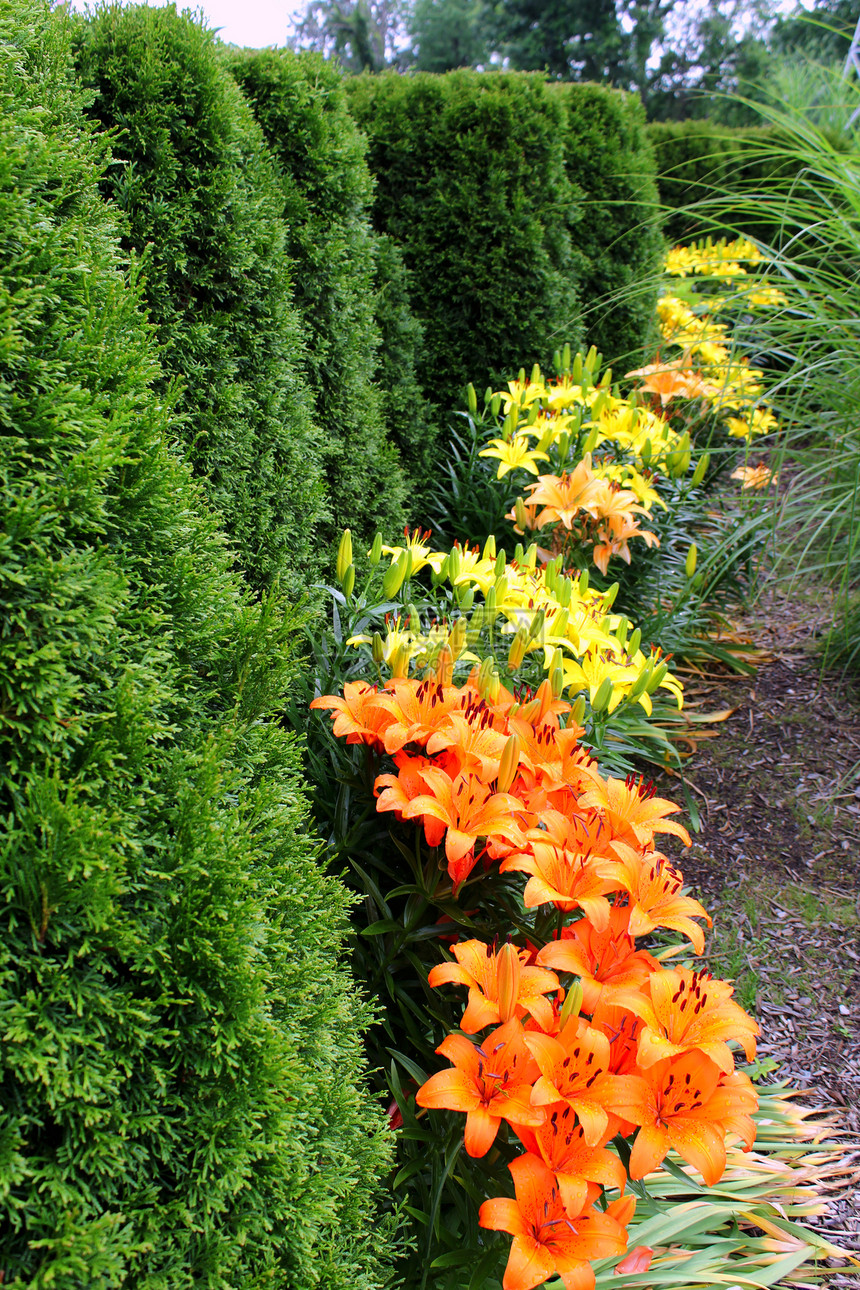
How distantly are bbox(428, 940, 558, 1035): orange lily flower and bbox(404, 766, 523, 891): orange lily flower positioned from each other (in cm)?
15

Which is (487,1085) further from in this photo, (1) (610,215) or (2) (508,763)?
(1) (610,215)

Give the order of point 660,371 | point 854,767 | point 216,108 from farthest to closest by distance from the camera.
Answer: point 660,371
point 854,767
point 216,108

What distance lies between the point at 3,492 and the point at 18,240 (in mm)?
368

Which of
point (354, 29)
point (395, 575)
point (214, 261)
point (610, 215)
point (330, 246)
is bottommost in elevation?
point (395, 575)

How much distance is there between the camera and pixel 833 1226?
1.86 m

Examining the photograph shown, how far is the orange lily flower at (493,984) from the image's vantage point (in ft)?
4.15

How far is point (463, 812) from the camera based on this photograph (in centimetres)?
147

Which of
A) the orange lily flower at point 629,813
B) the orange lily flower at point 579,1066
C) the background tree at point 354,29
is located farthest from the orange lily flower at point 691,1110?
the background tree at point 354,29

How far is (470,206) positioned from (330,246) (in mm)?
1540

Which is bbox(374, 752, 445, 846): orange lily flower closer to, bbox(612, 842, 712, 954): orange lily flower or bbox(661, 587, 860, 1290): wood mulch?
bbox(612, 842, 712, 954): orange lily flower

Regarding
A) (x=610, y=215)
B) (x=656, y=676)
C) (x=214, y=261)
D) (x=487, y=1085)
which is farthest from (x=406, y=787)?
(x=610, y=215)

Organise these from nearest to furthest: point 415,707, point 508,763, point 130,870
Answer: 1. point 130,870
2. point 508,763
3. point 415,707

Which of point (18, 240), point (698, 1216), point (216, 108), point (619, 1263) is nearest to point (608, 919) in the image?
point (619, 1263)

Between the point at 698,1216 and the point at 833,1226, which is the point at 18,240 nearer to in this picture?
the point at 698,1216
